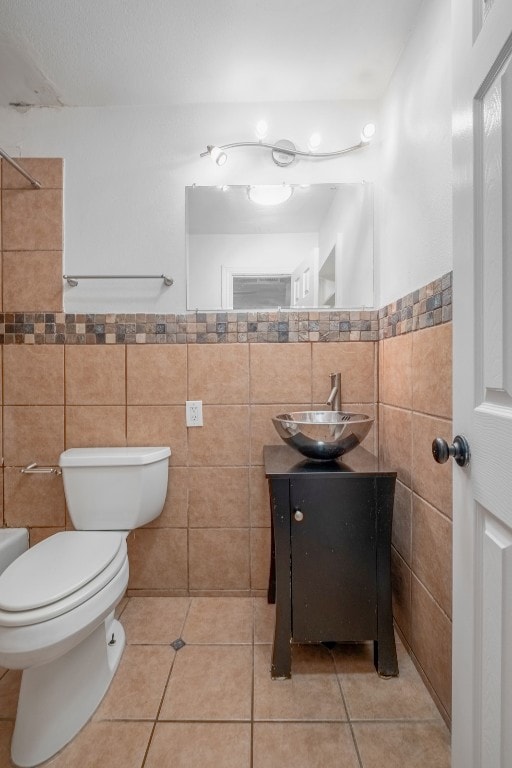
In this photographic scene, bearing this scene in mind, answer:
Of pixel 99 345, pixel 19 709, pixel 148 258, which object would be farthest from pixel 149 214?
pixel 19 709

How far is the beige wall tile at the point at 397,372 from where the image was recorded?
1.29m

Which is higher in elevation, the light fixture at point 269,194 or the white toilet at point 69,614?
the light fixture at point 269,194

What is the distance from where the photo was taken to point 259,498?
1.63m

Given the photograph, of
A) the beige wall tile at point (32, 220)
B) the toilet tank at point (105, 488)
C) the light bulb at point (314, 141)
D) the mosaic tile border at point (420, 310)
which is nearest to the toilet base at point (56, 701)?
the toilet tank at point (105, 488)

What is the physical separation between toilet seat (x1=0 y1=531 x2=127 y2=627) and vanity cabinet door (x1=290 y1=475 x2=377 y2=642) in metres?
0.62

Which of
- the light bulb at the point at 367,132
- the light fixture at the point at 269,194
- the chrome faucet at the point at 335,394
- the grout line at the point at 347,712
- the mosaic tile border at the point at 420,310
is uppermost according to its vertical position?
the light bulb at the point at 367,132

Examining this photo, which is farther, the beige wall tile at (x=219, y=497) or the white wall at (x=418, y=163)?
the beige wall tile at (x=219, y=497)

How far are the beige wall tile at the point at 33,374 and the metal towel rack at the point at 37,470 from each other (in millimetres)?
289

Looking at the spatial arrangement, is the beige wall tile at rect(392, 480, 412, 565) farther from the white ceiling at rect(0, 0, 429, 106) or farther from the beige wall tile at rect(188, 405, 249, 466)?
the white ceiling at rect(0, 0, 429, 106)

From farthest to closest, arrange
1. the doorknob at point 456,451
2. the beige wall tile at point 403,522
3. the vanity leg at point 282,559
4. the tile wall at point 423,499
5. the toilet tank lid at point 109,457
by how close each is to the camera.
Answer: the toilet tank lid at point 109,457 → the beige wall tile at point 403,522 → the vanity leg at point 282,559 → the tile wall at point 423,499 → the doorknob at point 456,451

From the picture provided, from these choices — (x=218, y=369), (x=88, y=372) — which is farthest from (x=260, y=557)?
(x=88, y=372)

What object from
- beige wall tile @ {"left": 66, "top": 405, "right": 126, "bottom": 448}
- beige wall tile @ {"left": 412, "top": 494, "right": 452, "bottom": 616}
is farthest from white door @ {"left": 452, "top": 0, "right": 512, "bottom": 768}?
beige wall tile @ {"left": 66, "top": 405, "right": 126, "bottom": 448}

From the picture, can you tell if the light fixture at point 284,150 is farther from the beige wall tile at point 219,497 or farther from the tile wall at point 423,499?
the beige wall tile at point 219,497

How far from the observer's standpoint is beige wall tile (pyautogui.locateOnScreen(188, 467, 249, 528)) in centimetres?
163
